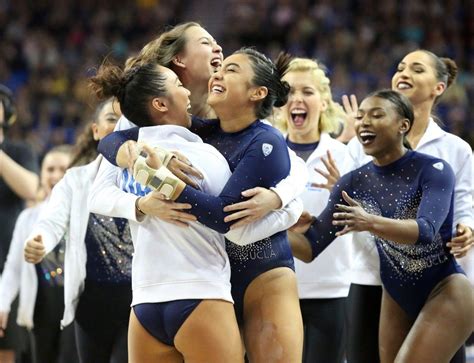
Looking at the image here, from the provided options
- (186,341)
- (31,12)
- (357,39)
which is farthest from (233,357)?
(31,12)

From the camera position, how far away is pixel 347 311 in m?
5.12

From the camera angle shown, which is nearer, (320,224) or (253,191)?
(253,191)

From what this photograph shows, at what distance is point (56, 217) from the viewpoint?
16.2 ft

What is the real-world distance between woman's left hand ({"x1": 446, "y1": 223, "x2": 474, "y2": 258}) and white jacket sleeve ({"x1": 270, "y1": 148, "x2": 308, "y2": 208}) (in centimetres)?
87

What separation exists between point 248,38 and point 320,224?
35.8 feet

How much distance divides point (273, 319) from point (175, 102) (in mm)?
944

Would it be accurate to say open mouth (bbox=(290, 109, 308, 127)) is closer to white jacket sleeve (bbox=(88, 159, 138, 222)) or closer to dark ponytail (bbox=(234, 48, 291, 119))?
dark ponytail (bbox=(234, 48, 291, 119))

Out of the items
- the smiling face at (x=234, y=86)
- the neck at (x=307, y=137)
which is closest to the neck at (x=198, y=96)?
the smiling face at (x=234, y=86)

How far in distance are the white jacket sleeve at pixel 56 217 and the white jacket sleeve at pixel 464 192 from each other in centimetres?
205

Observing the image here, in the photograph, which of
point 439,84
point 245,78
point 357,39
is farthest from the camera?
point 357,39

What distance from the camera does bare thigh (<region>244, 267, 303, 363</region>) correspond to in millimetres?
3490

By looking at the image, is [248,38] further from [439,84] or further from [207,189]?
[207,189]

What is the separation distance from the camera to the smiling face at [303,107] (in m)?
5.39

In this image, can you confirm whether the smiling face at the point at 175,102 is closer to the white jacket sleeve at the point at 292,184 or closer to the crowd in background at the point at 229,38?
the white jacket sleeve at the point at 292,184
